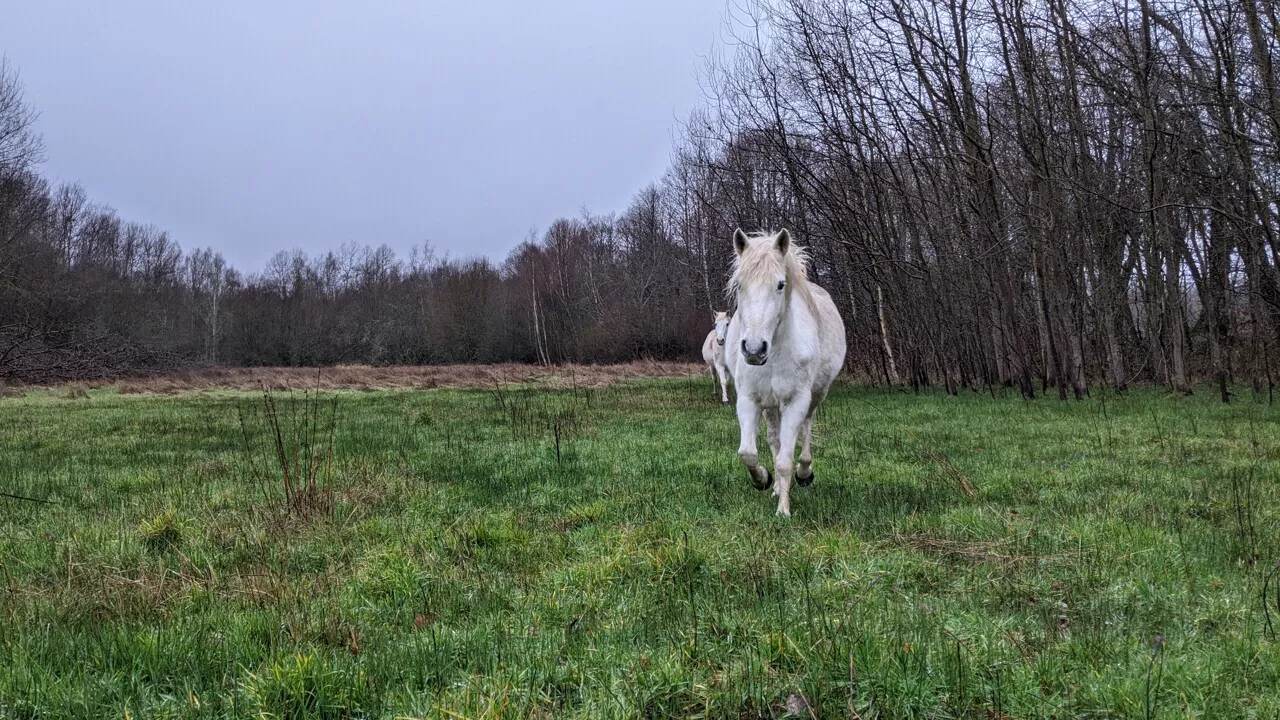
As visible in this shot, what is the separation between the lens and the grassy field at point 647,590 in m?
2.04

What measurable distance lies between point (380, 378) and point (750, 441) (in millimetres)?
26945

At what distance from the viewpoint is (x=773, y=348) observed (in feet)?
16.2

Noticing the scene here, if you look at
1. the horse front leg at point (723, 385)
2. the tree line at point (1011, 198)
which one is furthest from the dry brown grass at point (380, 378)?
the horse front leg at point (723, 385)

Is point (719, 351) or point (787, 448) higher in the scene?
point (719, 351)

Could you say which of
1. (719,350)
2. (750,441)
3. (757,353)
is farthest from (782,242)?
(719,350)

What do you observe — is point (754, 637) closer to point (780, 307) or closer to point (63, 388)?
point (780, 307)

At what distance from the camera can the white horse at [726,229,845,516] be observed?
14.6 ft

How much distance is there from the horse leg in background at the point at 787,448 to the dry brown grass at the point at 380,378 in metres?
18.1

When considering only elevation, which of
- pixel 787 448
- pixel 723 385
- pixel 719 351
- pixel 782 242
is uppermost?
pixel 782 242

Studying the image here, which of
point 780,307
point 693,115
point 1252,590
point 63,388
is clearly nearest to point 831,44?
point 693,115

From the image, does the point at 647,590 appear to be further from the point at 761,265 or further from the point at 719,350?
the point at 719,350

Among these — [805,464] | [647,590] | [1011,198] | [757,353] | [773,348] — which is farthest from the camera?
[1011,198]

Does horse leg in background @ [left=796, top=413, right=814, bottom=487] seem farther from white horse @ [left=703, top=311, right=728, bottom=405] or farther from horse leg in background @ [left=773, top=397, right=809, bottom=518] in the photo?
white horse @ [left=703, top=311, right=728, bottom=405]

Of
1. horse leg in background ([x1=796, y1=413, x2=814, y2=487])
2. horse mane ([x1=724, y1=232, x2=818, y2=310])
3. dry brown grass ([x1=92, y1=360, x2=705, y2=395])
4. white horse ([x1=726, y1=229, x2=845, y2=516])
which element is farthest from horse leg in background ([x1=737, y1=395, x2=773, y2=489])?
dry brown grass ([x1=92, y1=360, x2=705, y2=395])
